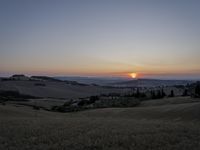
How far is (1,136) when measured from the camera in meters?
16.5

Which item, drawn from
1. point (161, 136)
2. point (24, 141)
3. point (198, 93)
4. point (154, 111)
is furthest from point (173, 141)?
point (198, 93)

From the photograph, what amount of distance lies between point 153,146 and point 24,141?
247 inches

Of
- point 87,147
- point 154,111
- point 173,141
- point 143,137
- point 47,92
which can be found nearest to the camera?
point 87,147

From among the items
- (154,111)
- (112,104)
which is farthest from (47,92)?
(154,111)

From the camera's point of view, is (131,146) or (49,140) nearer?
(131,146)

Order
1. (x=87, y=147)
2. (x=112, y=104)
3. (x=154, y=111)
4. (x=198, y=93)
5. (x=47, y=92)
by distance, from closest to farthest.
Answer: (x=87, y=147), (x=154, y=111), (x=198, y=93), (x=112, y=104), (x=47, y=92)

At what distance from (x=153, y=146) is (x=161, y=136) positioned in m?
2.79

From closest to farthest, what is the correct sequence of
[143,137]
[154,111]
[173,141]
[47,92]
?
[173,141]
[143,137]
[154,111]
[47,92]

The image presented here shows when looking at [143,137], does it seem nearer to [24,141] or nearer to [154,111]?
→ [24,141]

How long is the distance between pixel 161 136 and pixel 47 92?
477ft

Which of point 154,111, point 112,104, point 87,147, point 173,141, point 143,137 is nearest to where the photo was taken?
point 87,147

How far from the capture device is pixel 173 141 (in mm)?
14609

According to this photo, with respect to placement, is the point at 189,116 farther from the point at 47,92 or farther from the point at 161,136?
the point at 47,92

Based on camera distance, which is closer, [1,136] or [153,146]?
[153,146]
